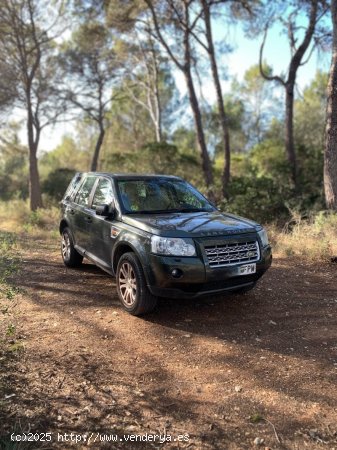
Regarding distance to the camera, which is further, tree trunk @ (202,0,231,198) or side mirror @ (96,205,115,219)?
tree trunk @ (202,0,231,198)

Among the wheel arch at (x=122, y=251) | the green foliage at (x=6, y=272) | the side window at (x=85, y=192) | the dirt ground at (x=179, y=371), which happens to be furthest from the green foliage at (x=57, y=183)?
the wheel arch at (x=122, y=251)

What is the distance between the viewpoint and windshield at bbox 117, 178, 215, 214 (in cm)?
532

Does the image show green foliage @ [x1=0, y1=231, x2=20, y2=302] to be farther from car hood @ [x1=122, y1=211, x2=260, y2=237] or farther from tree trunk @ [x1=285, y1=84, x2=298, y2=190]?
tree trunk @ [x1=285, y1=84, x2=298, y2=190]

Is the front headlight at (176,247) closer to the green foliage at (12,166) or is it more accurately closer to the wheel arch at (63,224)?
the wheel arch at (63,224)

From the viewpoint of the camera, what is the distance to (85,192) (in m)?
6.40

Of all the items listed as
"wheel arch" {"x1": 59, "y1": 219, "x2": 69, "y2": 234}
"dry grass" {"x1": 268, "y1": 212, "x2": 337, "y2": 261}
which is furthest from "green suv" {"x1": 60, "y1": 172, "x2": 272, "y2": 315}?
"dry grass" {"x1": 268, "y1": 212, "x2": 337, "y2": 261}

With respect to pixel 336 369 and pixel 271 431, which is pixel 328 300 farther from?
pixel 271 431

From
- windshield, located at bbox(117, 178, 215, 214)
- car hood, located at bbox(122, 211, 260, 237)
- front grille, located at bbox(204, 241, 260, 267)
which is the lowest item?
front grille, located at bbox(204, 241, 260, 267)

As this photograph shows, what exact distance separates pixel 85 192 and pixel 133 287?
7.56 feet

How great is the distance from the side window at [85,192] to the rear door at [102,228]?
278 mm

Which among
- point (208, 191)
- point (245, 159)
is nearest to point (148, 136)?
point (245, 159)

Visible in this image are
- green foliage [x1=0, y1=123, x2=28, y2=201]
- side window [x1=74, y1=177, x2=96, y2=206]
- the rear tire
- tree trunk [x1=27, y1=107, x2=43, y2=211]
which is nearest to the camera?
side window [x1=74, y1=177, x2=96, y2=206]

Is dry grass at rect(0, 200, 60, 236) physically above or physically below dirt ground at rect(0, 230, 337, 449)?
above

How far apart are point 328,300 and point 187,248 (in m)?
2.42
